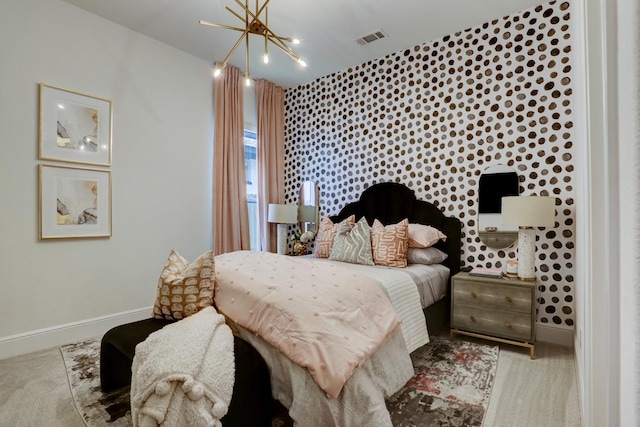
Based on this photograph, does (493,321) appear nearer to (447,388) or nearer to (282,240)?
(447,388)

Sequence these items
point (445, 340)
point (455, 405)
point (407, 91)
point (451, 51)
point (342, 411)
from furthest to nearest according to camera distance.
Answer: point (407, 91), point (451, 51), point (445, 340), point (455, 405), point (342, 411)

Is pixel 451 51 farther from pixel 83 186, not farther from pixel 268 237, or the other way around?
pixel 83 186

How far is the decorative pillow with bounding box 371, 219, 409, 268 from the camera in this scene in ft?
9.60

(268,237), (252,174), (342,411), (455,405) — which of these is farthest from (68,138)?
(455,405)

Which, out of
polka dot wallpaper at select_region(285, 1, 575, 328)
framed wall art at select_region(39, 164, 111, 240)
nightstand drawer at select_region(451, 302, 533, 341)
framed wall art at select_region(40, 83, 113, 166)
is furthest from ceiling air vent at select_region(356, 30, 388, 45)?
framed wall art at select_region(39, 164, 111, 240)

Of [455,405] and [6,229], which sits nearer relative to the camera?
[455,405]

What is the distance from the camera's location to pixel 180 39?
3.43m

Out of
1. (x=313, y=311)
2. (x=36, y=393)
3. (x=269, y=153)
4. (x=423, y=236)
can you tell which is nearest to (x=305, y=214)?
(x=269, y=153)

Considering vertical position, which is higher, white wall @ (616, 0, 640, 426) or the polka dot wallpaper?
the polka dot wallpaper

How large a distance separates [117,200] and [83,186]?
1.01ft

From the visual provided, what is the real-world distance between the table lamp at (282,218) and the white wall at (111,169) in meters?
0.79

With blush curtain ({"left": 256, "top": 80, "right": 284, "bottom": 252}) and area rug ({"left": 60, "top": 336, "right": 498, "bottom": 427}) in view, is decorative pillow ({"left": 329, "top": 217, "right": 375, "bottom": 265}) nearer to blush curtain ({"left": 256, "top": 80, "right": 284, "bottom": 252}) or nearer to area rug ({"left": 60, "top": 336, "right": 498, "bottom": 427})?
area rug ({"left": 60, "top": 336, "right": 498, "bottom": 427})

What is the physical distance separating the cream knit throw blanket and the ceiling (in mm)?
2719

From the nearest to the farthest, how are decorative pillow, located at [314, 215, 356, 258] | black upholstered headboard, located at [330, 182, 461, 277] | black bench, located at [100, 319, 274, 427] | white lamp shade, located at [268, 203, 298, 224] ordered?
black bench, located at [100, 319, 274, 427]
black upholstered headboard, located at [330, 182, 461, 277]
decorative pillow, located at [314, 215, 356, 258]
white lamp shade, located at [268, 203, 298, 224]
